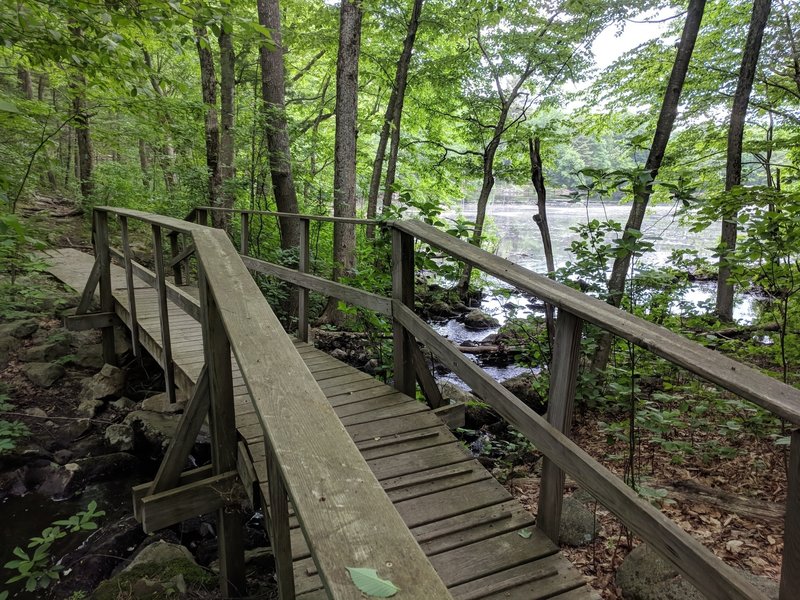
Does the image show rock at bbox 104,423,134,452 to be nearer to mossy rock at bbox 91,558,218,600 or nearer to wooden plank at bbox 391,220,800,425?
mossy rock at bbox 91,558,218,600

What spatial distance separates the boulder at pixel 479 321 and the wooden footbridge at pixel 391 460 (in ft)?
26.2

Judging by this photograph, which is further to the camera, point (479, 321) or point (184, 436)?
point (479, 321)

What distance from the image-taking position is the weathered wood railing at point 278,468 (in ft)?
2.56

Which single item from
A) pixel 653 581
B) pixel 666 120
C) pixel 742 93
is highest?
pixel 742 93

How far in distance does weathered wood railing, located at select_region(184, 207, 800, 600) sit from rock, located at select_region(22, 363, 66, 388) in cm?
537

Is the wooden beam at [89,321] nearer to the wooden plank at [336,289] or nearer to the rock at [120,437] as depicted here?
the rock at [120,437]

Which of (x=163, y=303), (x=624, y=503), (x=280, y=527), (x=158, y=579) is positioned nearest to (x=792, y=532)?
(x=624, y=503)

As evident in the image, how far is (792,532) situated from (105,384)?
23.4ft

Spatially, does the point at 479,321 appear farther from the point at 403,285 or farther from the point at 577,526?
the point at 577,526

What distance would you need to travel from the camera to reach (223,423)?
2.40m

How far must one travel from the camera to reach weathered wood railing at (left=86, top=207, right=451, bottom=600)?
0.78 m

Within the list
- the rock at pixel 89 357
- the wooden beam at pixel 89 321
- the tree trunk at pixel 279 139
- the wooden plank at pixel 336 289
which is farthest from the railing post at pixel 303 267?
the rock at pixel 89 357

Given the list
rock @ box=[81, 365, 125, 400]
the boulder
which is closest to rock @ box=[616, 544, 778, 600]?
rock @ box=[81, 365, 125, 400]

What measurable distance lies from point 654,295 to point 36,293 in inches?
296
